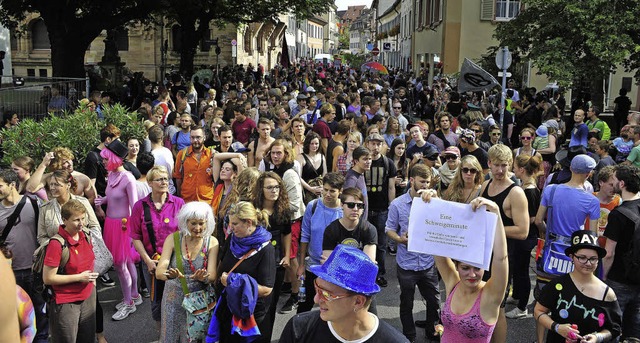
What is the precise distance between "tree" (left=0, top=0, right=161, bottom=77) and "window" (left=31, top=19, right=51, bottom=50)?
2920 cm

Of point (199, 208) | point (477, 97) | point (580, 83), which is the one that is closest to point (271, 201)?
point (199, 208)

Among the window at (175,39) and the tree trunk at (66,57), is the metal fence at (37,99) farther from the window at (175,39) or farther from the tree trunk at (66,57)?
the window at (175,39)

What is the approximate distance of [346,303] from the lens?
2830mm

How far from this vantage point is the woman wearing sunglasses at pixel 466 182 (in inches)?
231

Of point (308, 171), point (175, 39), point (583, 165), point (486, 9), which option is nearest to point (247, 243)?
point (583, 165)

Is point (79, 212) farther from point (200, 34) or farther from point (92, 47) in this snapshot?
point (92, 47)

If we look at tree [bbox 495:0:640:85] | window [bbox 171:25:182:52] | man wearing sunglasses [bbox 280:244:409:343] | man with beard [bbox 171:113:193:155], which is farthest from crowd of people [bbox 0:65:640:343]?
window [bbox 171:25:182:52]

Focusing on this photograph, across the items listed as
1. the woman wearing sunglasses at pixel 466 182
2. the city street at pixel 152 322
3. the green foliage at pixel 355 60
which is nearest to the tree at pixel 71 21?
the city street at pixel 152 322

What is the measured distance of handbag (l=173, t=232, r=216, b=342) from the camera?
4.73 meters

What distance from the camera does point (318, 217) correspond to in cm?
589

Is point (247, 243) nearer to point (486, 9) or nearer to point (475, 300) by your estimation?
point (475, 300)

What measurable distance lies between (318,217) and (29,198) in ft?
8.43

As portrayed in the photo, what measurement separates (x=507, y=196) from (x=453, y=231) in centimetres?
197

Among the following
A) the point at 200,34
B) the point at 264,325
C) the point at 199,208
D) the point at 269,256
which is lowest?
the point at 264,325
